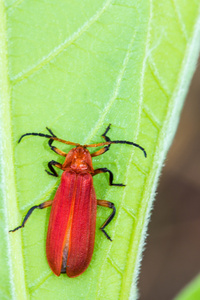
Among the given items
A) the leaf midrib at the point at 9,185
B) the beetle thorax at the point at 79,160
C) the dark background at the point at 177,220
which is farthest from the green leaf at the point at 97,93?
the dark background at the point at 177,220

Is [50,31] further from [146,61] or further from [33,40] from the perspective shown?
[146,61]

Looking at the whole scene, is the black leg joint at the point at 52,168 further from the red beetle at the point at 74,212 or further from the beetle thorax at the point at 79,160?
the beetle thorax at the point at 79,160

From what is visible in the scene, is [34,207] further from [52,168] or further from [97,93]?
[97,93]

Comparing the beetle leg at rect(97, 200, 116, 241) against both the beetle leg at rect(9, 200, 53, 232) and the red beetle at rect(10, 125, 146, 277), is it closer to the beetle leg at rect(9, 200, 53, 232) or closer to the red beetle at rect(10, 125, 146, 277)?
the red beetle at rect(10, 125, 146, 277)

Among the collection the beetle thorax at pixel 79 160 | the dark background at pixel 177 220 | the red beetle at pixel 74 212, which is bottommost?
the dark background at pixel 177 220

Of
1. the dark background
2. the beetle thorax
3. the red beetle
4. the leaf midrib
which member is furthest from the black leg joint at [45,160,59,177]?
the dark background
